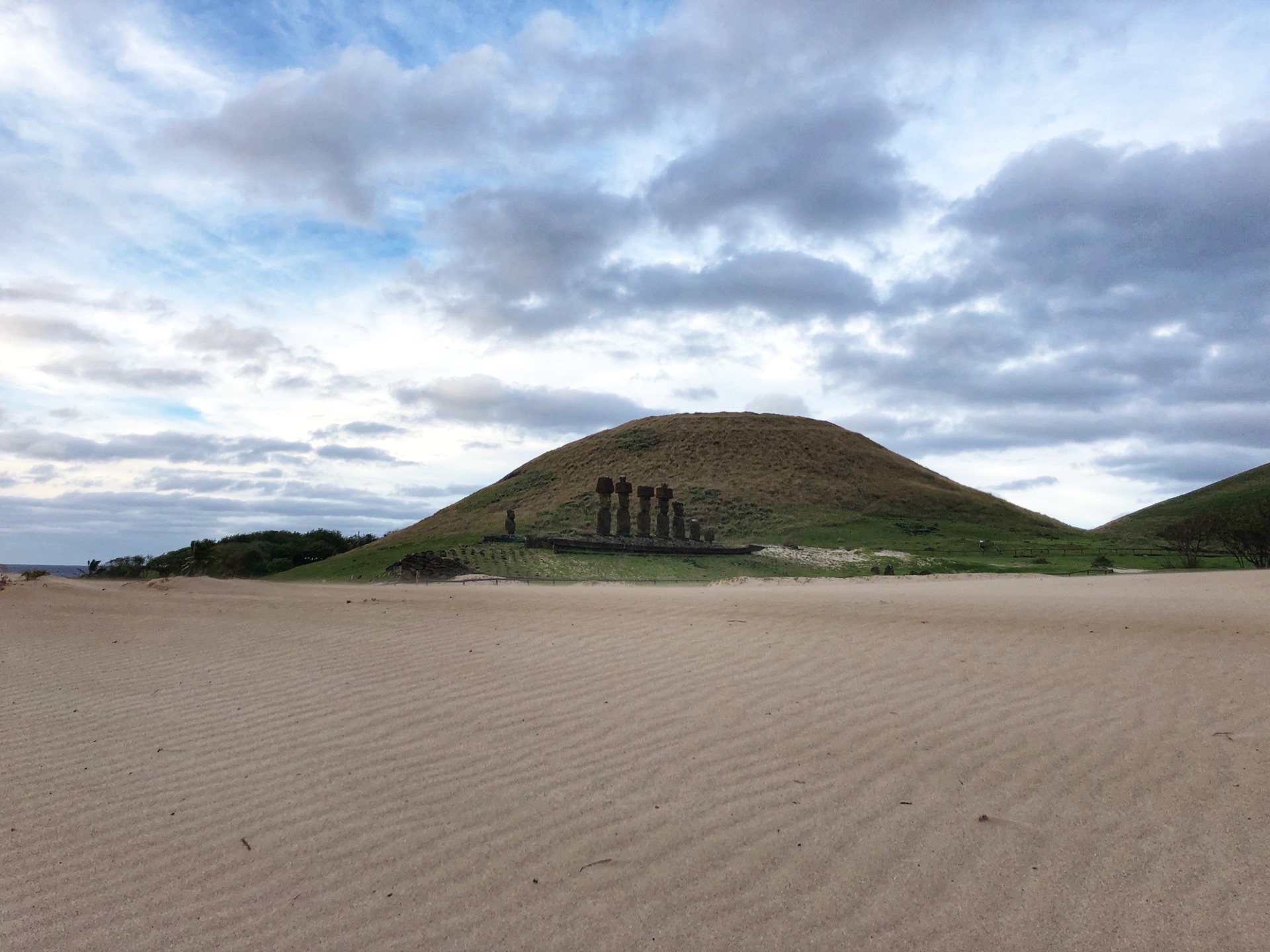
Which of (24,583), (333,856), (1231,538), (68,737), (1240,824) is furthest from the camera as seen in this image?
(1231,538)

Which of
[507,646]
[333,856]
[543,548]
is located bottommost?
[333,856]

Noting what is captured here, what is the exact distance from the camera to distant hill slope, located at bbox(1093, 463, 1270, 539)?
194 feet

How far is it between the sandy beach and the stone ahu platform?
17.1 meters

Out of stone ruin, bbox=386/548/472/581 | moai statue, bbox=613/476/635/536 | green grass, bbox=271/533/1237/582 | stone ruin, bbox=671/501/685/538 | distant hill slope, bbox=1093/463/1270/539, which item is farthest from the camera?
distant hill slope, bbox=1093/463/1270/539

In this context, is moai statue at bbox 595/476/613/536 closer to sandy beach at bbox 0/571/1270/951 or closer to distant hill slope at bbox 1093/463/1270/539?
sandy beach at bbox 0/571/1270/951

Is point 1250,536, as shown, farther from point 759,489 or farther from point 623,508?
point 759,489

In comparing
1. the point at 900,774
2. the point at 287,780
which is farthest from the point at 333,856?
the point at 900,774

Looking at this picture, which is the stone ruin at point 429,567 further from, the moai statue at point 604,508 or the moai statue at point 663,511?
the moai statue at point 663,511

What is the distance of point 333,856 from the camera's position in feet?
14.0

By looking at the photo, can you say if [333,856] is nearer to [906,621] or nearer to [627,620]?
[627,620]

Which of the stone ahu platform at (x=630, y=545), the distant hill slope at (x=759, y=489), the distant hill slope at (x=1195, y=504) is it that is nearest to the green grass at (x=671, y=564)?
the stone ahu platform at (x=630, y=545)

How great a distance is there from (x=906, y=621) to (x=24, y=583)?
22.5m

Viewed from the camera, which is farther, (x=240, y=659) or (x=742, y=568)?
(x=742, y=568)

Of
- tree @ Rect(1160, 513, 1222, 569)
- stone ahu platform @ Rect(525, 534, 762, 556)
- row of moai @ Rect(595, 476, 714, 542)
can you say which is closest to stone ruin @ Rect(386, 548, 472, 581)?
stone ahu platform @ Rect(525, 534, 762, 556)
